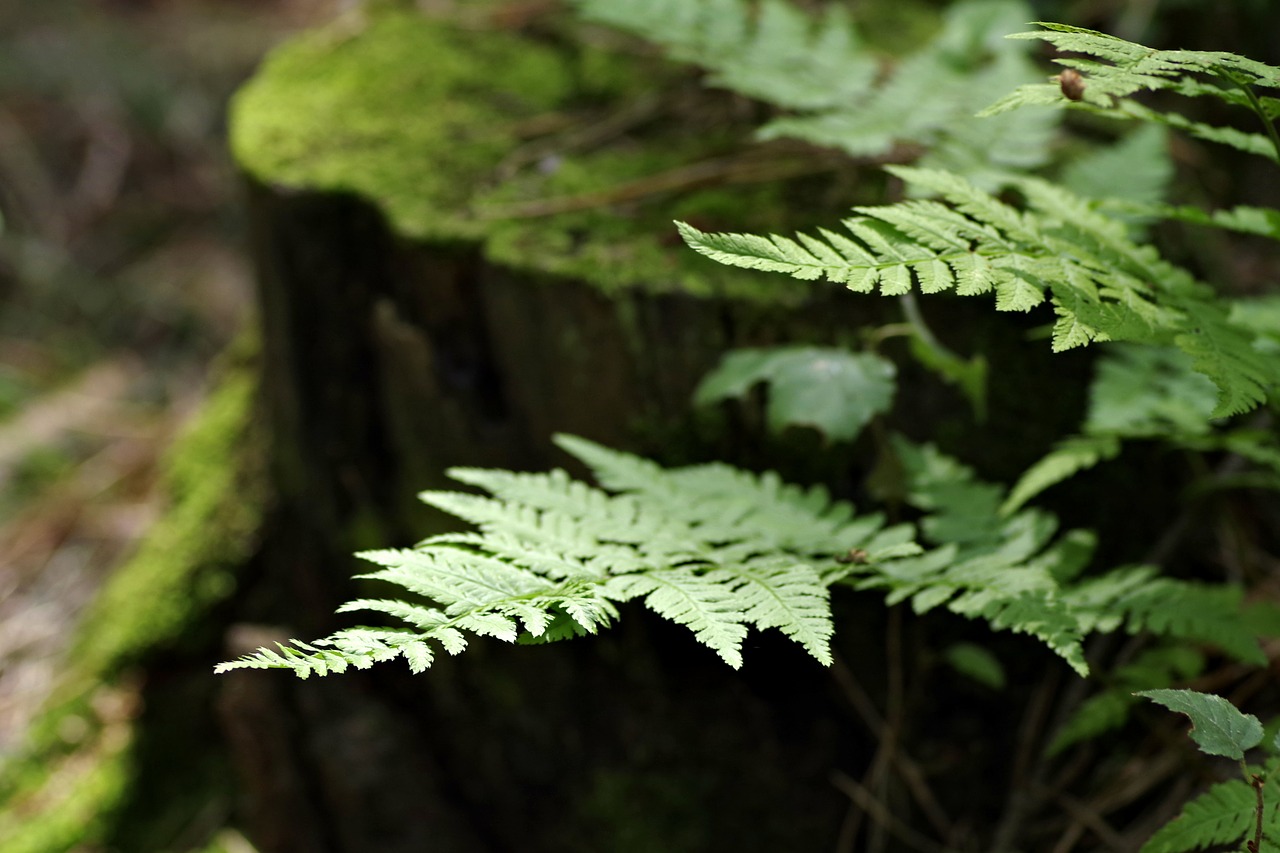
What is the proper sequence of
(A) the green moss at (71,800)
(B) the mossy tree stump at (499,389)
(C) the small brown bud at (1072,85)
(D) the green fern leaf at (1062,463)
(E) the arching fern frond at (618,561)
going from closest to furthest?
(E) the arching fern frond at (618,561), (C) the small brown bud at (1072,85), (D) the green fern leaf at (1062,463), (B) the mossy tree stump at (499,389), (A) the green moss at (71,800)

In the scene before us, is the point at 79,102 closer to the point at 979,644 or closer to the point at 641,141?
the point at 641,141

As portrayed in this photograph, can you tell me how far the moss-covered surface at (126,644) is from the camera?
2.65m

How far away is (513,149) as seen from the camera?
2.45 m

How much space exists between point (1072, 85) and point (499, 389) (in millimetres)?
1364

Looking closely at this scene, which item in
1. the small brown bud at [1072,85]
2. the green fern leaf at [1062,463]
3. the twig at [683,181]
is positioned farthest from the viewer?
the twig at [683,181]

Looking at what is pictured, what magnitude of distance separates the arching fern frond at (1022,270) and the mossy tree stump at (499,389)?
0.60m

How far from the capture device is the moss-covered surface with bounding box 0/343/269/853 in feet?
8.70

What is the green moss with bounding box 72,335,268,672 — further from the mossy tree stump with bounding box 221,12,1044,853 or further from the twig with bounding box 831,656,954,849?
the twig with bounding box 831,656,954,849

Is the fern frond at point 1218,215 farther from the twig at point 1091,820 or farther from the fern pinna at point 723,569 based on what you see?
the twig at point 1091,820

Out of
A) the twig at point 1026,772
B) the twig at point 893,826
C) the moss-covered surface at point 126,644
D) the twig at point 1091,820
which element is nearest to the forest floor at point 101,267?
the moss-covered surface at point 126,644

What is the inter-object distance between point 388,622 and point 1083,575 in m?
1.60

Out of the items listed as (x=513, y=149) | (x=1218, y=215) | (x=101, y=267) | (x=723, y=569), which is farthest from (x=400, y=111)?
(x=101, y=267)

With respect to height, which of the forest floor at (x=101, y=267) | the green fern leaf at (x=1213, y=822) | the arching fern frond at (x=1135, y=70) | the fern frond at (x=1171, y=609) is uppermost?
Result: the arching fern frond at (x=1135, y=70)

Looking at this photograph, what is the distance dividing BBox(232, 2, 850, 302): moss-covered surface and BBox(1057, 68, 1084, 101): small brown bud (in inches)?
28.7
